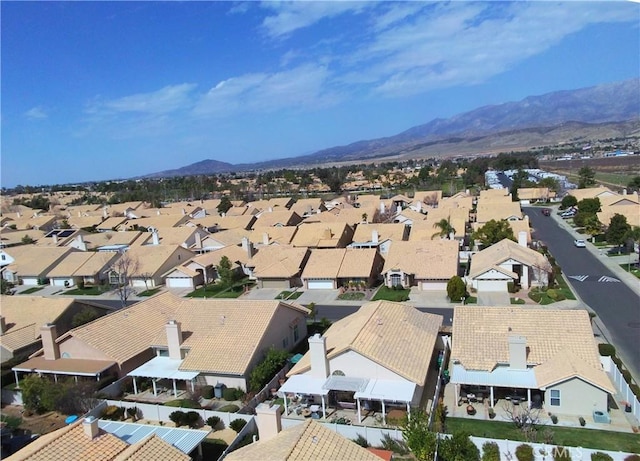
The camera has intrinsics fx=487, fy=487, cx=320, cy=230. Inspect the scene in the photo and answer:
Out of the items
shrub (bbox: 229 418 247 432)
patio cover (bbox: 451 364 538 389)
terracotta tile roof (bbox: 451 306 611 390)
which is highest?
terracotta tile roof (bbox: 451 306 611 390)

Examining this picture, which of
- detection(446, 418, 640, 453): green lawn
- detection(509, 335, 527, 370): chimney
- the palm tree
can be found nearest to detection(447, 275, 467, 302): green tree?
the palm tree

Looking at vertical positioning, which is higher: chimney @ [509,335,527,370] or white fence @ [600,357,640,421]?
chimney @ [509,335,527,370]

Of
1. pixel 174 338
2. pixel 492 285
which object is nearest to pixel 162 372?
pixel 174 338

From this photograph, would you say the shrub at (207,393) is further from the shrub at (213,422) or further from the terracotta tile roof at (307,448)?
the terracotta tile roof at (307,448)

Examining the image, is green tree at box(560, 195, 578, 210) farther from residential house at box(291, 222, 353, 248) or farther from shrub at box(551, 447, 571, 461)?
shrub at box(551, 447, 571, 461)

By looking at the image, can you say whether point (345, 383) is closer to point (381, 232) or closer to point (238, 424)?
point (238, 424)

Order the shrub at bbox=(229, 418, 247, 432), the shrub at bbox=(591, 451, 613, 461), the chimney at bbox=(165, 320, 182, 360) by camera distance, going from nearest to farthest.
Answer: the shrub at bbox=(591, 451, 613, 461) < the shrub at bbox=(229, 418, 247, 432) < the chimney at bbox=(165, 320, 182, 360)
